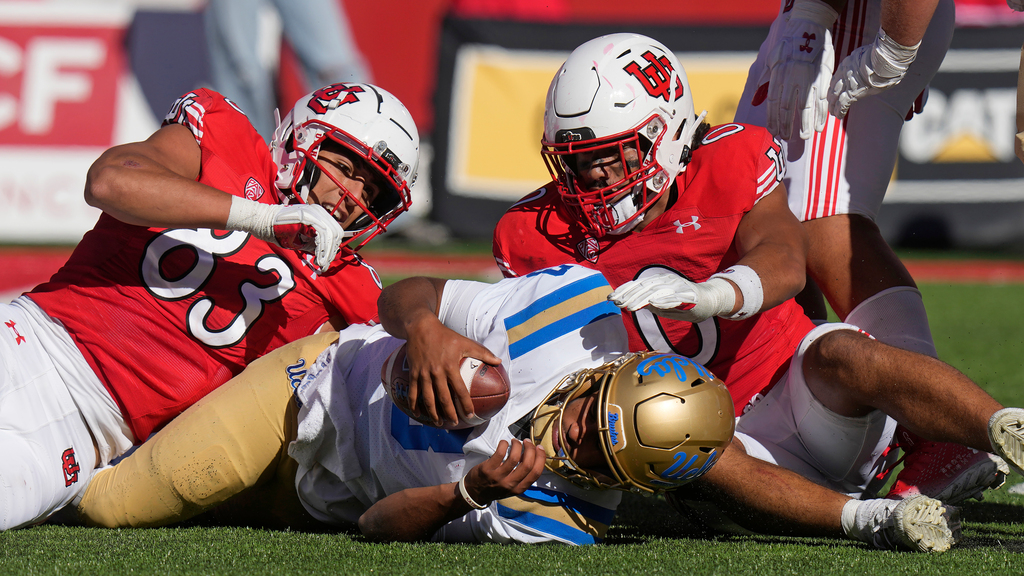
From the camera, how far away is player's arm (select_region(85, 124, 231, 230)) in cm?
265

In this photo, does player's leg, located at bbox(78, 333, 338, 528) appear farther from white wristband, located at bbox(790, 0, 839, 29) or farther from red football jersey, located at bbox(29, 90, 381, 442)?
white wristband, located at bbox(790, 0, 839, 29)

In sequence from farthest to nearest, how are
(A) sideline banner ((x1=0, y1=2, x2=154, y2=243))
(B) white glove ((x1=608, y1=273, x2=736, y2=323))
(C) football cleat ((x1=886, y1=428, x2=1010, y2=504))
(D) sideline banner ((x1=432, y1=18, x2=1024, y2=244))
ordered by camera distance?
(A) sideline banner ((x1=0, y1=2, x2=154, y2=243)) < (D) sideline banner ((x1=432, y1=18, x2=1024, y2=244)) < (C) football cleat ((x1=886, y1=428, x2=1010, y2=504)) < (B) white glove ((x1=608, y1=273, x2=736, y2=323))

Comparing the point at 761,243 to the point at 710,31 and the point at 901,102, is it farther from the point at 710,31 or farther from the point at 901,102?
the point at 710,31

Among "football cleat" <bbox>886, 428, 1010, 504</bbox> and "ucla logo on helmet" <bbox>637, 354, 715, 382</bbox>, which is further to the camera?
"football cleat" <bbox>886, 428, 1010, 504</bbox>

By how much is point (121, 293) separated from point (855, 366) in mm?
2119

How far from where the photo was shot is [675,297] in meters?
2.32

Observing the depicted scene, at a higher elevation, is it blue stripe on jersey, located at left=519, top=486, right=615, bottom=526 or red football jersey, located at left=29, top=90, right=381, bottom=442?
red football jersey, located at left=29, top=90, right=381, bottom=442

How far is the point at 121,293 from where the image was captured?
297 cm

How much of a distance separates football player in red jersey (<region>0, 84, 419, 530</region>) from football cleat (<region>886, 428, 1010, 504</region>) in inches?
65.6

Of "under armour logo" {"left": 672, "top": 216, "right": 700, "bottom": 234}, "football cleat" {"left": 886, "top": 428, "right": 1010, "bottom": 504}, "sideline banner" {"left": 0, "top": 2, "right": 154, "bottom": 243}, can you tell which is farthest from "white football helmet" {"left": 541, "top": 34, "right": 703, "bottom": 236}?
"sideline banner" {"left": 0, "top": 2, "right": 154, "bottom": 243}

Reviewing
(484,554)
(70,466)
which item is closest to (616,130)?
(484,554)

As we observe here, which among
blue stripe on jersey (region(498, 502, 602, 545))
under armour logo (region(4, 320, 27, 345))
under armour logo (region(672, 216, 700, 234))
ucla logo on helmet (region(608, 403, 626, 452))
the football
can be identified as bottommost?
blue stripe on jersey (region(498, 502, 602, 545))

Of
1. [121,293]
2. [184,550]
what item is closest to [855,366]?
[184,550]

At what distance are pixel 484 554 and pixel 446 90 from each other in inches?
296
